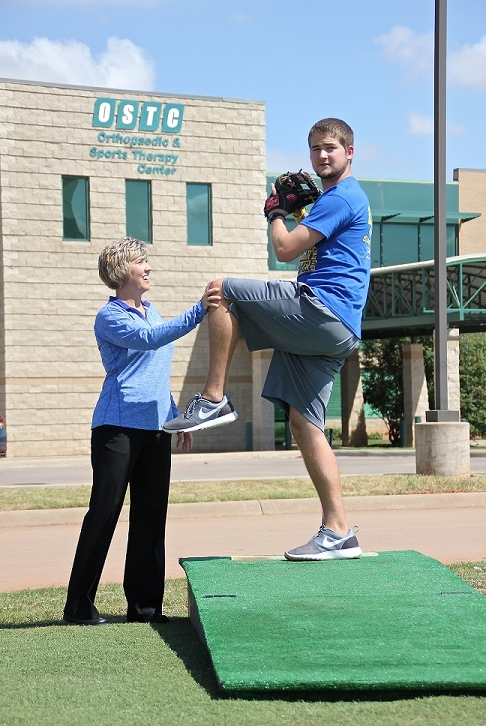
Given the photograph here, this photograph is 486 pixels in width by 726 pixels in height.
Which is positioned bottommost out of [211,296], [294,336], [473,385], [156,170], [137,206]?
[473,385]

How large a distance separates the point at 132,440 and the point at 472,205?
2112 inches

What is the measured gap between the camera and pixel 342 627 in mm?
4480

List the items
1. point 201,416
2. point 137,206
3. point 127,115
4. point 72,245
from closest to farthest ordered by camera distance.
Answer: point 201,416
point 72,245
point 127,115
point 137,206

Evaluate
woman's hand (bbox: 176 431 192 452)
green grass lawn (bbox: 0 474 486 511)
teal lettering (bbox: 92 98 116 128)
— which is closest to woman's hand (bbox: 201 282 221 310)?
woman's hand (bbox: 176 431 192 452)

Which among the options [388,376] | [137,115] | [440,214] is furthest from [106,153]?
[440,214]

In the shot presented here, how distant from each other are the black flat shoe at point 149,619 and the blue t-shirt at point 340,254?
184 centimetres

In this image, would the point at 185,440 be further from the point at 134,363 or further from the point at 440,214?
the point at 440,214

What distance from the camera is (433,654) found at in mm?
4156

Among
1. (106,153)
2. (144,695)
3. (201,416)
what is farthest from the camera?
(106,153)

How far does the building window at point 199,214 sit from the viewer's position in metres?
33.2

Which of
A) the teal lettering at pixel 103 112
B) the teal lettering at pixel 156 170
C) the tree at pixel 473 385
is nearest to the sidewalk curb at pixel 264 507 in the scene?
the teal lettering at pixel 156 170

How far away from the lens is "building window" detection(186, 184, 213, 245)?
1309 inches

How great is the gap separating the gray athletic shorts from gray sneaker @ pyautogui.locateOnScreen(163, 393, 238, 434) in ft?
1.22

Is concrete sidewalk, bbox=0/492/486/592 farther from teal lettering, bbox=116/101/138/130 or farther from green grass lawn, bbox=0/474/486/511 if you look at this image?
teal lettering, bbox=116/101/138/130
